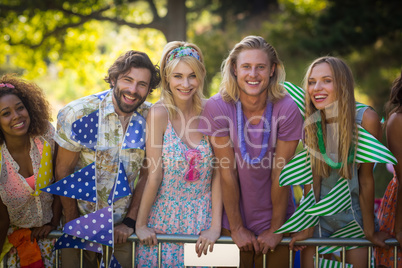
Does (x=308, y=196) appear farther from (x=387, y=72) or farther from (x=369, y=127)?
(x=387, y=72)

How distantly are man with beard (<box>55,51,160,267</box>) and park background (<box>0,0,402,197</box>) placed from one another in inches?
195

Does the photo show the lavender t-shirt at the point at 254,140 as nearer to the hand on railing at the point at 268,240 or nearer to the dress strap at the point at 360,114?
the hand on railing at the point at 268,240

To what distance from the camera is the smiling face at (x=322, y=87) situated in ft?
10.5

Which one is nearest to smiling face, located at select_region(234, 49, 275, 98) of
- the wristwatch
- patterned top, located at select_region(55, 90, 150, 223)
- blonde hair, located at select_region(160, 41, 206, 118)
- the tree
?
blonde hair, located at select_region(160, 41, 206, 118)

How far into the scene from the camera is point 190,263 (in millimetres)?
3137

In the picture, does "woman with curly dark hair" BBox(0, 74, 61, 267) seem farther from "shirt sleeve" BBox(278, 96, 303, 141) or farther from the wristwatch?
"shirt sleeve" BBox(278, 96, 303, 141)

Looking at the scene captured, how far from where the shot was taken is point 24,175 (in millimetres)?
3336

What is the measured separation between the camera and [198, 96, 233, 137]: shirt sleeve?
322 cm

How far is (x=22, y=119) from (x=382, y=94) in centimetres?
1126

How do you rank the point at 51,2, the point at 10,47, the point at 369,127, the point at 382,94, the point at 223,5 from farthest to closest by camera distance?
the point at 223,5 < the point at 382,94 < the point at 10,47 < the point at 51,2 < the point at 369,127

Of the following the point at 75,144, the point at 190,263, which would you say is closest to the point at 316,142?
the point at 190,263

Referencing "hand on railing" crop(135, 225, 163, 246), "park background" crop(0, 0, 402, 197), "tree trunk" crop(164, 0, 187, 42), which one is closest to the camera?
"hand on railing" crop(135, 225, 163, 246)

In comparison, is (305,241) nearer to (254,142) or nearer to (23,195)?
(254,142)

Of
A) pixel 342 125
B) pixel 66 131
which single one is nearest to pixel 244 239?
pixel 342 125
